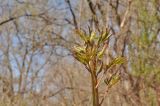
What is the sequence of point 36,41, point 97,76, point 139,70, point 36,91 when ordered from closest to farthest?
1. point 97,76
2. point 139,70
3. point 36,41
4. point 36,91

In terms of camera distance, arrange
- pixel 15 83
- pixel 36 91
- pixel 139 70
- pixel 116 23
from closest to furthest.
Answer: pixel 139 70 → pixel 116 23 → pixel 36 91 → pixel 15 83

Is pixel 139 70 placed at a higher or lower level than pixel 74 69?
lower

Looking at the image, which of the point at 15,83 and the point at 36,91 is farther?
the point at 15,83

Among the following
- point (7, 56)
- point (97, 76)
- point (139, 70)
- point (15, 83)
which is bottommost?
point (97, 76)

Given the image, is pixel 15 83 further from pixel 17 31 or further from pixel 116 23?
pixel 116 23

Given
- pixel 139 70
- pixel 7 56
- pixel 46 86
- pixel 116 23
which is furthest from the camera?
pixel 7 56

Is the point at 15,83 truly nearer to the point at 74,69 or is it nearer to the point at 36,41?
the point at 74,69

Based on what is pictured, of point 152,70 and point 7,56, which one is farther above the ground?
point 7,56

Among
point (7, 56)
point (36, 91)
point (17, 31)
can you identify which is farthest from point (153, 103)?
point (7, 56)

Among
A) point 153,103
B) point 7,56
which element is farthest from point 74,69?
point 153,103
